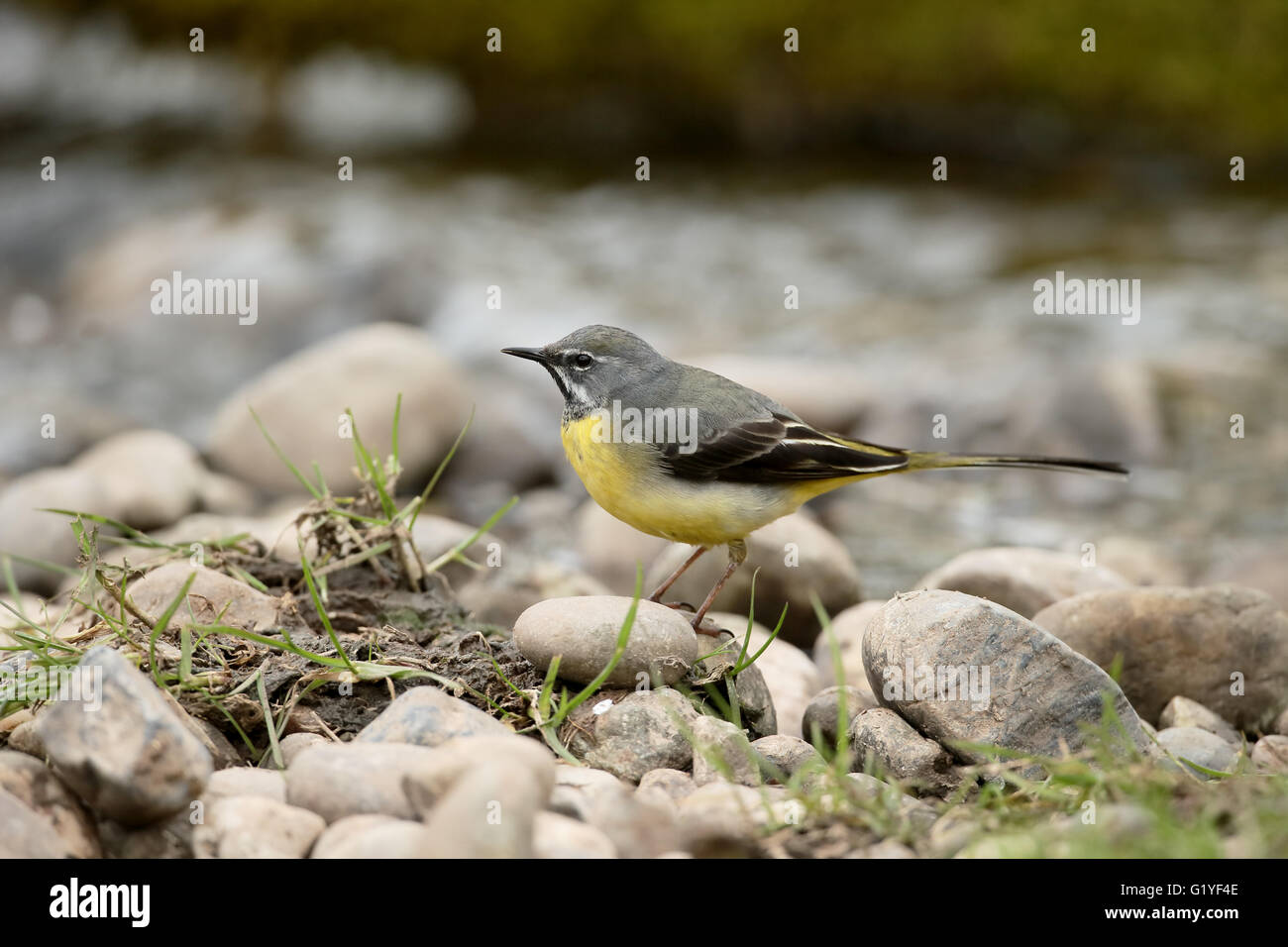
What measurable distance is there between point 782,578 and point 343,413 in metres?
4.10

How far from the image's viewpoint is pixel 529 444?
971cm

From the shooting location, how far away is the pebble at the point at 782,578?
6.29m

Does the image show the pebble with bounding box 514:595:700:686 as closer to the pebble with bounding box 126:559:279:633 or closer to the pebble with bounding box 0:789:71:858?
the pebble with bounding box 126:559:279:633

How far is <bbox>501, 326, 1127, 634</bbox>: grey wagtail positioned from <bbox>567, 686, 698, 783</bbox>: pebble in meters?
0.84

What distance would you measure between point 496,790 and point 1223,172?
62.7ft

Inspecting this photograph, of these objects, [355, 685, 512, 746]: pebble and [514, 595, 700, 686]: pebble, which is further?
[514, 595, 700, 686]: pebble

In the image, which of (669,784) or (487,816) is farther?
(669,784)

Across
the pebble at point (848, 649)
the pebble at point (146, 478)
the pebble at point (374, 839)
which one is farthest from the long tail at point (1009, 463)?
the pebble at point (146, 478)

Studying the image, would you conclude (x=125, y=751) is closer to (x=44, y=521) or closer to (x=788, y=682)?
(x=788, y=682)

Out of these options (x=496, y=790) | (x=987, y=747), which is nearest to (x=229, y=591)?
(x=496, y=790)

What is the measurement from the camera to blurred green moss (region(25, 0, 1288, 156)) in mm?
18141

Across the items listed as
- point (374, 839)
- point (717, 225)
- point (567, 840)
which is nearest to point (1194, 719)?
point (567, 840)

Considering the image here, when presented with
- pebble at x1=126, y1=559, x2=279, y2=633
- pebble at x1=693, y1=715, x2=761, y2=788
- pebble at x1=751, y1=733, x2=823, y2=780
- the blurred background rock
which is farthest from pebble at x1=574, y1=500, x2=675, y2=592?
pebble at x1=693, y1=715, x2=761, y2=788

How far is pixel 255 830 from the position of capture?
311cm
